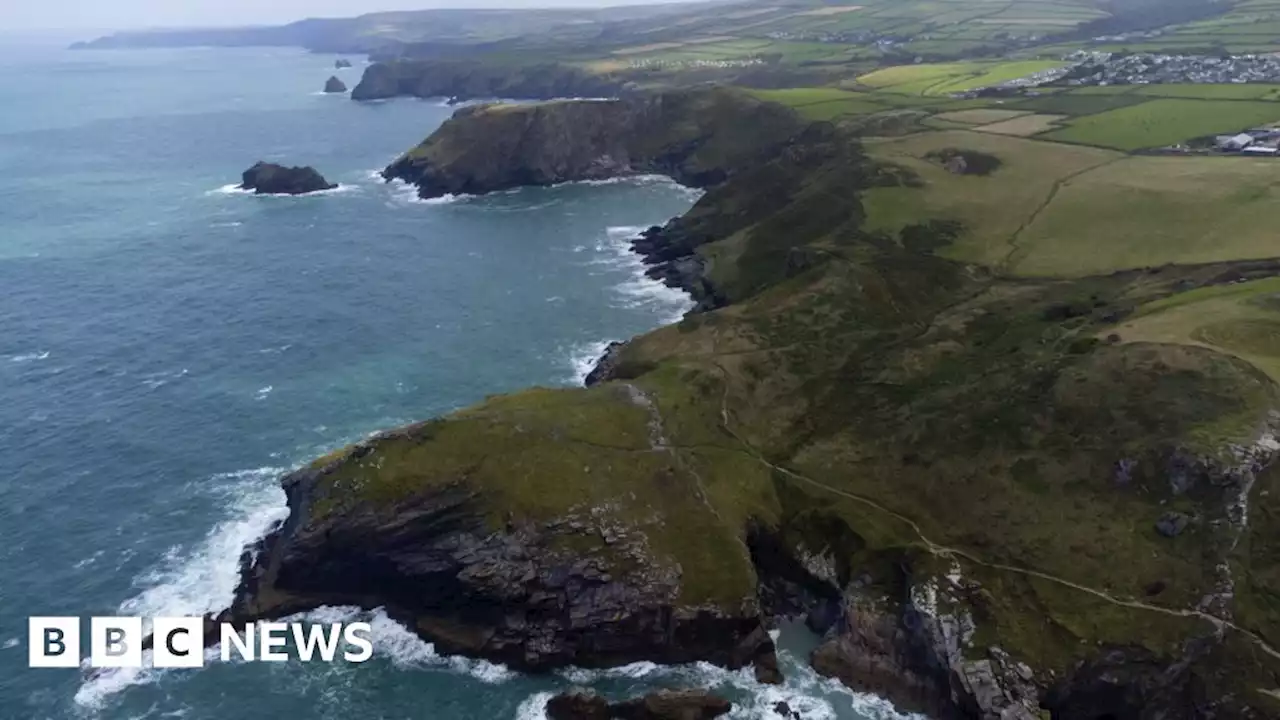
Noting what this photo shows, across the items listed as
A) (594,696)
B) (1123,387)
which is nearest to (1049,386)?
(1123,387)

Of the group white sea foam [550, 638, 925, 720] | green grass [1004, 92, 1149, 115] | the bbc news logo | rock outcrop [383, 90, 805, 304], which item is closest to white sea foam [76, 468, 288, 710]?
the bbc news logo

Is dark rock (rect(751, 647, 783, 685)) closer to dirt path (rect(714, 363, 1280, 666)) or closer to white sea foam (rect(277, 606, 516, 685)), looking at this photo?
dirt path (rect(714, 363, 1280, 666))

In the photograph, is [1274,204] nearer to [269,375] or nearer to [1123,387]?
[1123,387]

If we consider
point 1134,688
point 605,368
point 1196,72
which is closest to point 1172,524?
point 1134,688

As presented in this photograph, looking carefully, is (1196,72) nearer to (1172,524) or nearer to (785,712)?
(1172,524)

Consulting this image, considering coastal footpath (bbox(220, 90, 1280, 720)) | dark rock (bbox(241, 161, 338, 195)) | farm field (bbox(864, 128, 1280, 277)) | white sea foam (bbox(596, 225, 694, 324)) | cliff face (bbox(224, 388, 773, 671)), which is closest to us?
coastal footpath (bbox(220, 90, 1280, 720))

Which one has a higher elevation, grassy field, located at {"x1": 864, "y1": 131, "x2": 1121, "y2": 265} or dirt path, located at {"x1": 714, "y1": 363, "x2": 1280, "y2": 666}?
grassy field, located at {"x1": 864, "y1": 131, "x2": 1121, "y2": 265}
